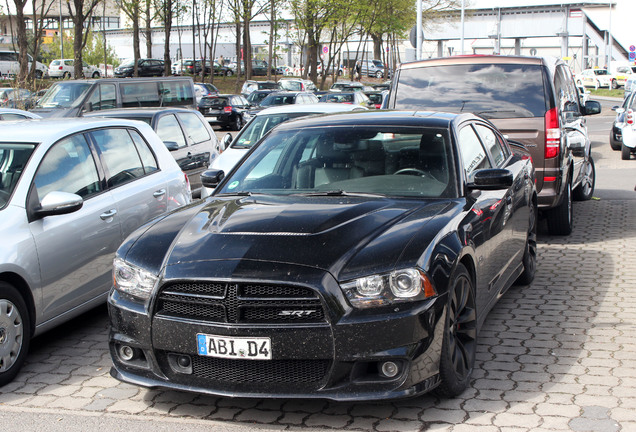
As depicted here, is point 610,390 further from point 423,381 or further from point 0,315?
point 0,315

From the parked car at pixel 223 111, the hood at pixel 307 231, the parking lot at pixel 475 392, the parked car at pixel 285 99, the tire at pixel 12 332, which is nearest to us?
the hood at pixel 307 231

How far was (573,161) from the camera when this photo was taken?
10.9 metres

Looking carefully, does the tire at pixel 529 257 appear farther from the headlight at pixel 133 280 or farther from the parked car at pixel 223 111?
the parked car at pixel 223 111

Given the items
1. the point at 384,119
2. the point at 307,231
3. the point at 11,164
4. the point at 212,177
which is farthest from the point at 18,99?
the point at 307,231

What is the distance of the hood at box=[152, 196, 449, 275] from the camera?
14.2 ft

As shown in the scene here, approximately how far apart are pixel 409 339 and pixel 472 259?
1.03 m

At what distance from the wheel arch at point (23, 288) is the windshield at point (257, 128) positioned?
6.57 metres

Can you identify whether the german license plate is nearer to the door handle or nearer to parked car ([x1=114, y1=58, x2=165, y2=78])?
the door handle

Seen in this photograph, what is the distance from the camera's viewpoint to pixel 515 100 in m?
9.59

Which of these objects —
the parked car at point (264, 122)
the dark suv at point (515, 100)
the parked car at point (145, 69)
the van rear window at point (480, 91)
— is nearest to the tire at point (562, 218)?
the dark suv at point (515, 100)

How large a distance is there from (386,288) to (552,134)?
5671 mm

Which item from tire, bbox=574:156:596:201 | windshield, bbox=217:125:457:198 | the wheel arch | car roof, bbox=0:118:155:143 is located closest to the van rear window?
tire, bbox=574:156:596:201

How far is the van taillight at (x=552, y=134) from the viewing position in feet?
30.4

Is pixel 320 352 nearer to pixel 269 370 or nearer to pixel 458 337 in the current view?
pixel 269 370
